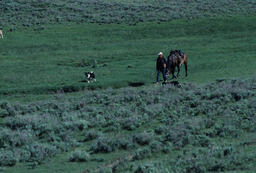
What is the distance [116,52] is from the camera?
46.2 m

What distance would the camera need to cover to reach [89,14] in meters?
68.4

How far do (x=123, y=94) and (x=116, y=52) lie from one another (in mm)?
20047

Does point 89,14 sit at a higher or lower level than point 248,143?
higher

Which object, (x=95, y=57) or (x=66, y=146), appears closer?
(x=66, y=146)

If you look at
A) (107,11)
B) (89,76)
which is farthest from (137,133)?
(107,11)

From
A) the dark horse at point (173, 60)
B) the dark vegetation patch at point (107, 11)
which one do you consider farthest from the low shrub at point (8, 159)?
the dark vegetation patch at point (107, 11)

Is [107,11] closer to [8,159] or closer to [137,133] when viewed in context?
[137,133]

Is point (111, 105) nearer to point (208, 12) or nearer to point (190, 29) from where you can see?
point (190, 29)

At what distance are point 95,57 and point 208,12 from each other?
103ft

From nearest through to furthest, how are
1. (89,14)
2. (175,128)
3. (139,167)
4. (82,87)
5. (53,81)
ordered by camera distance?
1. (139,167)
2. (175,128)
3. (82,87)
4. (53,81)
5. (89,14)

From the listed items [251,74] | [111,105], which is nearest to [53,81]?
[111,105]

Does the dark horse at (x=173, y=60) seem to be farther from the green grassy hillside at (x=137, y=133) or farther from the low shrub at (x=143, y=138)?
the low shrub at (x=143, y=138)

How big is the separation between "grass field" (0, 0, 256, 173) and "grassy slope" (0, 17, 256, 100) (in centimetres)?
10

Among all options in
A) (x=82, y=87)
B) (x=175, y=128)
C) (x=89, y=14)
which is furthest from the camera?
(x=89, y=14)
